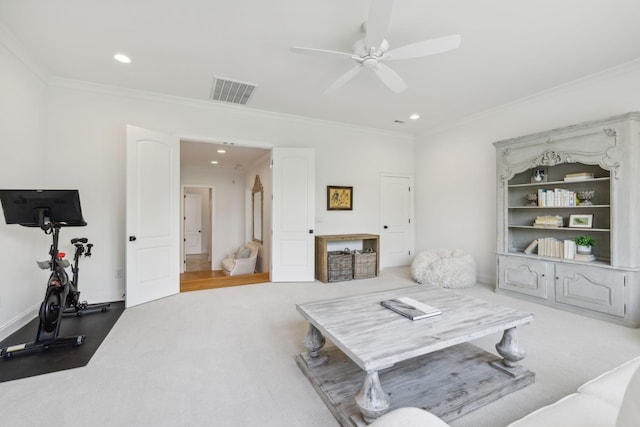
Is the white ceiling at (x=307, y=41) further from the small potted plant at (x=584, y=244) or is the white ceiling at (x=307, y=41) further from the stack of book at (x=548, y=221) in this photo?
the small potted plant at (x=584, y=244)

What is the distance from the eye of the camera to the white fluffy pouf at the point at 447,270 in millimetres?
4285

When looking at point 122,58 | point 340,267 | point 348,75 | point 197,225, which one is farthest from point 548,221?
point 197,225

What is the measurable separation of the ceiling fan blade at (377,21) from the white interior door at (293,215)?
2554 millimetres

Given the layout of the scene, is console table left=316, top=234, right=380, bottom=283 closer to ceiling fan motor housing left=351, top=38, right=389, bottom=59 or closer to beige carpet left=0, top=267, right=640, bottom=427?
beige carpet left=0, top=267, right=640, bottom=427

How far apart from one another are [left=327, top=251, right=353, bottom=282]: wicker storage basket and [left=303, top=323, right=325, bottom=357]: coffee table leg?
2527 mm

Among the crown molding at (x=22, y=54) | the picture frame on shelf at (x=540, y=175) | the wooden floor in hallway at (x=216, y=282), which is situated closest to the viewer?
the crown molding at (x=22, y=54)

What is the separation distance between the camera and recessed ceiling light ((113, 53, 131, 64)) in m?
2.96

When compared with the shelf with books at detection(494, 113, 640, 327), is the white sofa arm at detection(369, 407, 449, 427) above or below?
below

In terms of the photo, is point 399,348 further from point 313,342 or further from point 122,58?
point 122,58

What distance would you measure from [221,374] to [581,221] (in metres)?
4.31

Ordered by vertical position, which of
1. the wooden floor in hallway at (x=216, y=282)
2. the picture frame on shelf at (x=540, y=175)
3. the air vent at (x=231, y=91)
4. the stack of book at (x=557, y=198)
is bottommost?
the wooden floor in hallway at (x=216, y=282)

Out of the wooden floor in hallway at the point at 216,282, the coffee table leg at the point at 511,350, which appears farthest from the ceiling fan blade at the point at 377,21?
the wooden floor in hallway at the point at 216,282

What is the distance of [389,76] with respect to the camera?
9.05 ft

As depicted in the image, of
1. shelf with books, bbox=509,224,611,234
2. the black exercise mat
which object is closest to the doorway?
the black exercise mat
